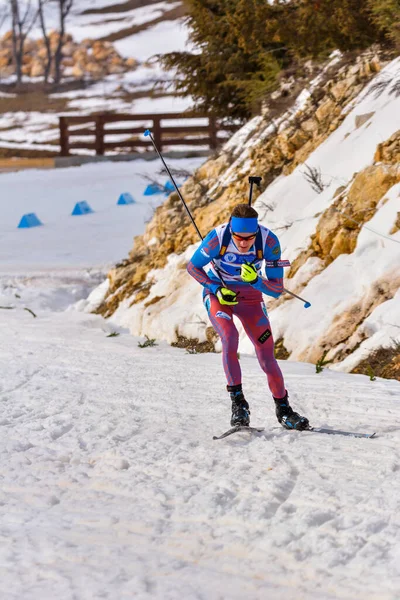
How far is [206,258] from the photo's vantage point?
6.21 meters

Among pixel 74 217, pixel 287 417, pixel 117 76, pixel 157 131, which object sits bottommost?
pixel 117 76

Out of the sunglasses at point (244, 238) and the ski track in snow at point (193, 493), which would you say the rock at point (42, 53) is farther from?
the sunglasses at point (244, 238)

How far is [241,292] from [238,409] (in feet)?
2.81

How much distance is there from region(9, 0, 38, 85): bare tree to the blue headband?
2366 inches

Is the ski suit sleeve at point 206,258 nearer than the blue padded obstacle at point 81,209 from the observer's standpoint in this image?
Yes

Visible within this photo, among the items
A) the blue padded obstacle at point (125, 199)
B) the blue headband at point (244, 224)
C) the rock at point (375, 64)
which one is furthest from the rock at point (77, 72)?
the blue headband at point (244, 224)

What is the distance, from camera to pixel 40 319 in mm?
11883

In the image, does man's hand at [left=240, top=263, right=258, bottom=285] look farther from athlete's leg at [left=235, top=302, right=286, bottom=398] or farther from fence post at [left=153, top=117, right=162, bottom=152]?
fence post at [left=153, top=117, right=162, bottom=152]

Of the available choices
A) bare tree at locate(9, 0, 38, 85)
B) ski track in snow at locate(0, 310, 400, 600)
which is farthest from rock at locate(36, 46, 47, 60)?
ski track in snow at locate(0, 310, 400, 600)

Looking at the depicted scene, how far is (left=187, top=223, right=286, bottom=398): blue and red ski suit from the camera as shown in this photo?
612 cm

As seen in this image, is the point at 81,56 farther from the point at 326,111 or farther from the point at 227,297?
the point at 227,297

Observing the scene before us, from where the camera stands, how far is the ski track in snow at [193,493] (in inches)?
148

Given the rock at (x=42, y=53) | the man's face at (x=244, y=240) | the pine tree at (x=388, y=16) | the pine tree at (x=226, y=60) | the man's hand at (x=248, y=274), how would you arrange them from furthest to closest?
the rock at (x=42, y=53)
the pine tree at (x=226, y=60)
the pine tree at (x=388, y=16)
the man's face at (x=244, y=240)
the man's hand at (x=248, y=274)

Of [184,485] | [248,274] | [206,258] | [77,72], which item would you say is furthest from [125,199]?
[77,72]
